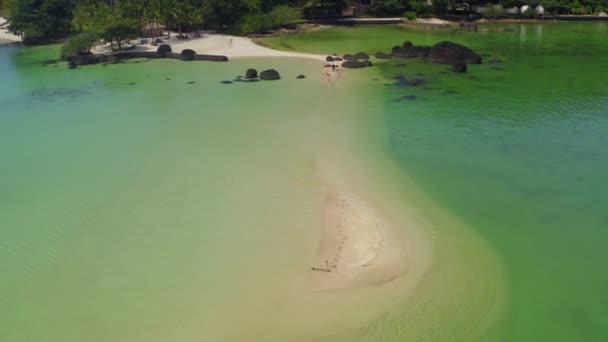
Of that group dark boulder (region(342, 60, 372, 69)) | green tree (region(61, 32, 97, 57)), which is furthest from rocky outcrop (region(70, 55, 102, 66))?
dark boulder (region(342, 60, 372, 69))

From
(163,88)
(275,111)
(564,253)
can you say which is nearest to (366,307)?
(564,253)

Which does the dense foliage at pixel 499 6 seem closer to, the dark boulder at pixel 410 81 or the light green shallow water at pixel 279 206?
the dark boulder at pixel 410 81

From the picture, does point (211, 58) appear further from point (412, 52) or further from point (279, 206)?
point (279, 206)

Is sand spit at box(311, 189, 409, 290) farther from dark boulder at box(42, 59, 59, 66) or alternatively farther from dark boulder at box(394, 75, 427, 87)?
dark boulder at box(42, 59, 59, 66)

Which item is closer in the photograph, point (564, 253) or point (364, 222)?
point (564, 253)

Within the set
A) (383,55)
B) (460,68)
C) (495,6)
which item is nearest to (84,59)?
(383,55)

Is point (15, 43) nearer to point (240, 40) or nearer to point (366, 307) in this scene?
point (240, 40)
